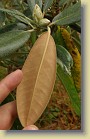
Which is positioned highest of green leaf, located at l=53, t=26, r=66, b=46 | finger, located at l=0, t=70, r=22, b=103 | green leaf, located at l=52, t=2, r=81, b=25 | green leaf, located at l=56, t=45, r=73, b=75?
green leaf, located at l=52, t=2, r=81, b=25

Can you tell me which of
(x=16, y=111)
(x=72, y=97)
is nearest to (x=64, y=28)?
(x=72, y=97)

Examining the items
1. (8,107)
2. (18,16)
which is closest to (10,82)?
(8,107)

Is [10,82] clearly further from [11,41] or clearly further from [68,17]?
[68,17]

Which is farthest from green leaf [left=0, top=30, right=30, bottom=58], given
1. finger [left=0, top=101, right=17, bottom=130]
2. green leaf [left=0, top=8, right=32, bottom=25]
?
finger [left=0, top=101, right=17, bottom=130]

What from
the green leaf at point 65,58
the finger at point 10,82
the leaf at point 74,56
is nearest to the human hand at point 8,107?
the finger at point 10,82

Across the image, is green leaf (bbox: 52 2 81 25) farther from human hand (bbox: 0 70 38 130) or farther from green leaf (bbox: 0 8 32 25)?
human hand (bbox: 0 70 38 130)

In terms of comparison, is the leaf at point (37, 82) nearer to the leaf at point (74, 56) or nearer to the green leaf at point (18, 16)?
the green leaf at point (18, 16)

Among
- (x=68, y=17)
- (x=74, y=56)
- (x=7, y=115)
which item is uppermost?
(x=68, y=17)
